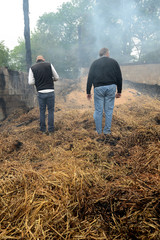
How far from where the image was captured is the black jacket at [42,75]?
380 centimetres

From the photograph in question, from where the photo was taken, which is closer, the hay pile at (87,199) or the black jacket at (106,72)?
the hay pile at (87,199)

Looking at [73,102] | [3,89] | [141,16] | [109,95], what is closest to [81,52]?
[141,16]

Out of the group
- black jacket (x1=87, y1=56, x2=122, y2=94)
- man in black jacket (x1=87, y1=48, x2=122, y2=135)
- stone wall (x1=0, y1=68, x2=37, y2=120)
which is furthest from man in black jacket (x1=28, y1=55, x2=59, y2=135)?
stone wall (x1=0, y1=68, x2=37, y2=120)

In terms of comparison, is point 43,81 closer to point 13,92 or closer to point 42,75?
point 42,75

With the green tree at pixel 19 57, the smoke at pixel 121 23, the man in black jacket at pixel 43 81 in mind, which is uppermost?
the smoke at pixel 121 23

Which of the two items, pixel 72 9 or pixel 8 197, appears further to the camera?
pixel 72 9

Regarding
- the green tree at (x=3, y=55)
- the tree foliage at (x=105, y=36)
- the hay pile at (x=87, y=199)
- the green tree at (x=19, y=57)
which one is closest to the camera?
the hay pile at (x=87, y=199)

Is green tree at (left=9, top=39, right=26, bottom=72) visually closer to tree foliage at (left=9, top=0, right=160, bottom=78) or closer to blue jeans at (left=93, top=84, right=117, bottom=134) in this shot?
tree foliage at (left=9, top=0, right=160, bottom=78)

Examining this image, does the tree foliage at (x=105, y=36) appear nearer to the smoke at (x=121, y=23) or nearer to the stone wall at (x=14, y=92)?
the smoke at (x=121, y=23)

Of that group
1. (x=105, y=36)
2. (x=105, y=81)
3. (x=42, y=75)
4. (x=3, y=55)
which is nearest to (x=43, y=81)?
(x=42, y=75)

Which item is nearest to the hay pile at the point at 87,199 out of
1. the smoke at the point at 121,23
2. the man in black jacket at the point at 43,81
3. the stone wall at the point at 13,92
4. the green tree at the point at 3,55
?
the man in black jacket at the point at 43,81

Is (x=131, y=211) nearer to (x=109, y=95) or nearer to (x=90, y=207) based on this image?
(x=90, y=207)

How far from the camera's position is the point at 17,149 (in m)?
2.85

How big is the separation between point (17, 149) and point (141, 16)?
1178 inches
